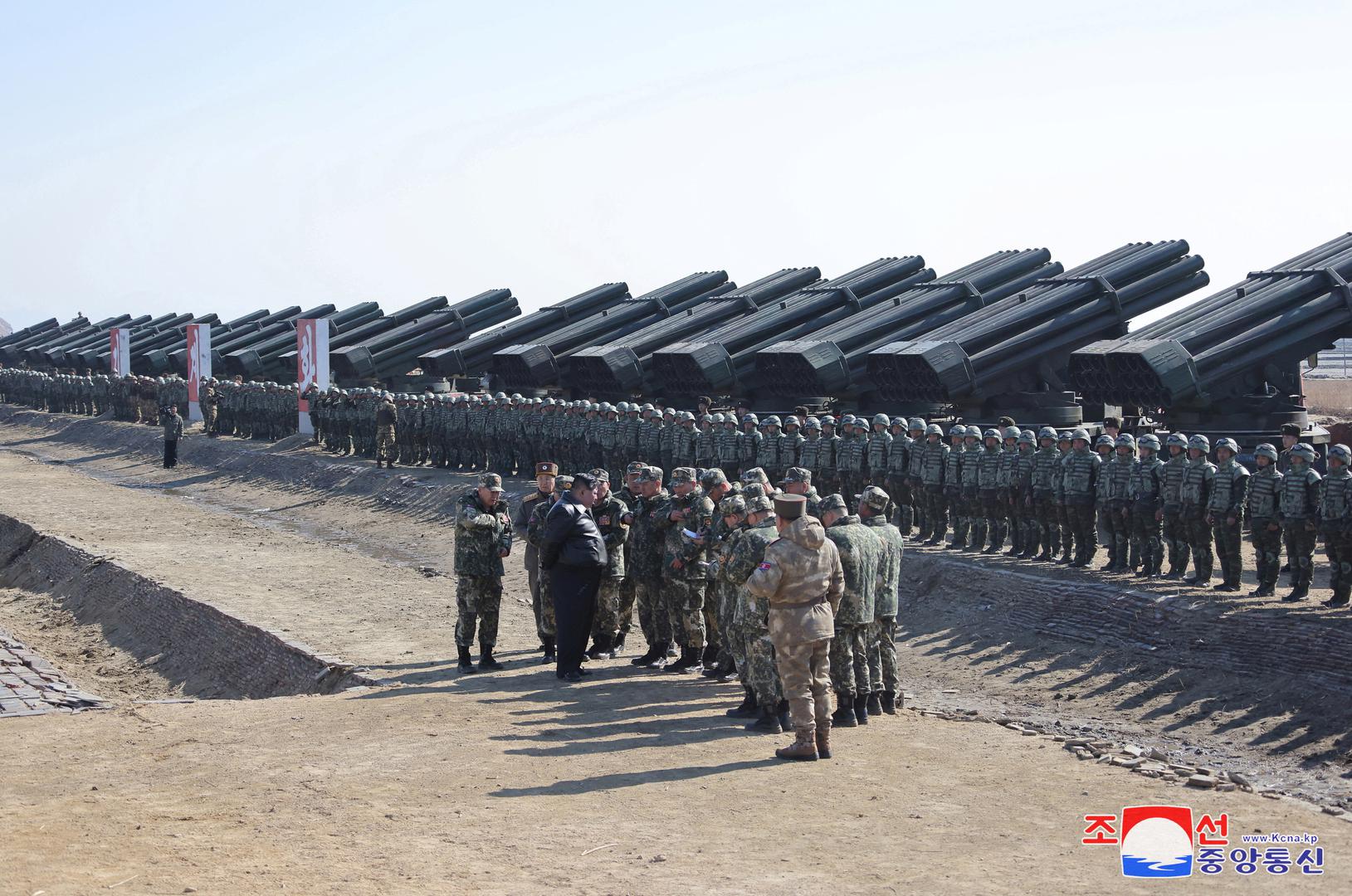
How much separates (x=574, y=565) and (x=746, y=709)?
1724mm

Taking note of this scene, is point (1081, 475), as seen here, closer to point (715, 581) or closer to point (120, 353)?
point (715, 581)

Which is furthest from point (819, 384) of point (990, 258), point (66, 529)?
point (66, 529)

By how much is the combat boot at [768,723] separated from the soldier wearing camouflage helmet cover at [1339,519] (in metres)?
5.10

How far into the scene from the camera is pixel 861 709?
9.41m

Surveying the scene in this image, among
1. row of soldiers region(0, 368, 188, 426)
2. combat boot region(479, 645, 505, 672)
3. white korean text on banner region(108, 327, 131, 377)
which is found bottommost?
combat boot region(479, 645, 505, 672)

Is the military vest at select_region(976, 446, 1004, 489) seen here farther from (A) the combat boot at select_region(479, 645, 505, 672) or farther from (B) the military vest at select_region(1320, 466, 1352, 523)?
(A) the combat boot at select_region(479, 645, 505, 672)

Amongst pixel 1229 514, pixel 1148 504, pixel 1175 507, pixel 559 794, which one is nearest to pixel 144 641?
pixel 559 794

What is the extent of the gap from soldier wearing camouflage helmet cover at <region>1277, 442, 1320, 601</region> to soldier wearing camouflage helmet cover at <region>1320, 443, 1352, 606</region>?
0.19 meters

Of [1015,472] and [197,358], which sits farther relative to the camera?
[197,358]

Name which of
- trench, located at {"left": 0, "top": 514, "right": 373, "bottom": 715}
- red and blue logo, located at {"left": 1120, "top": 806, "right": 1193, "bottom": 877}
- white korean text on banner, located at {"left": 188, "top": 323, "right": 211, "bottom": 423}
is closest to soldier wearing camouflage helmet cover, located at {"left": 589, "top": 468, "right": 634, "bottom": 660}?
trench, located at {"left": 0, "top": 514, "right": 373, "bottom": 715}

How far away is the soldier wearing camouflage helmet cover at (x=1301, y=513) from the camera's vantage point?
1180cm

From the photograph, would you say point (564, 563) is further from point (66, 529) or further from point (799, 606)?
point (66, 529)

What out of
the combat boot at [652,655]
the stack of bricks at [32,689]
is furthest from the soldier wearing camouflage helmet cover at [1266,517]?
the stack of bricks at [32,689]

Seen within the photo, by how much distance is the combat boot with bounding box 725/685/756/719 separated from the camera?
940cm
